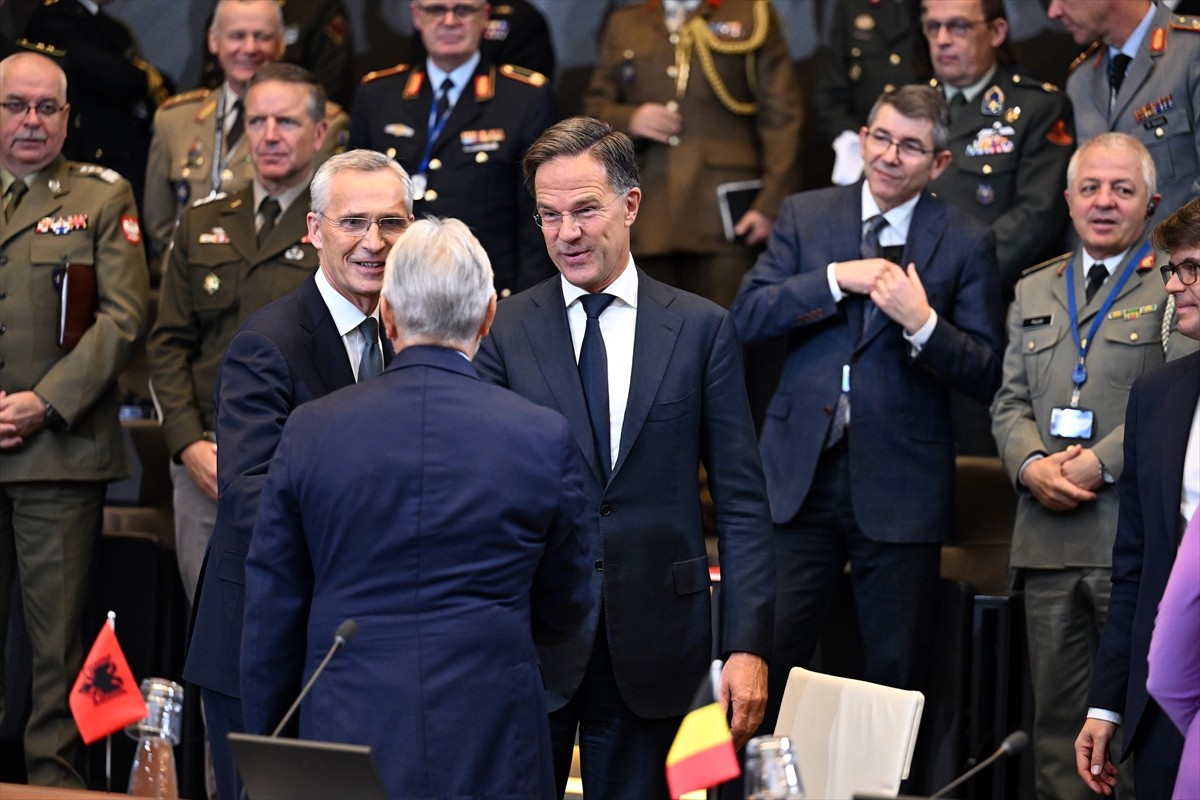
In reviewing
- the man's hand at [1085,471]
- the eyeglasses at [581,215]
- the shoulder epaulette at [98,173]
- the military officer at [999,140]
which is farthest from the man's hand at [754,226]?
the eyeglasses at [581,215]

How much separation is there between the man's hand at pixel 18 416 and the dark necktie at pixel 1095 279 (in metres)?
2.88

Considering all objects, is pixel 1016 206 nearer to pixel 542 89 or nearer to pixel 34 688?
pixel 542 89

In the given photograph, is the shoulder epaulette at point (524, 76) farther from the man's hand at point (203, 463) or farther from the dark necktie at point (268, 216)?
the man's hand at point (203, 463)

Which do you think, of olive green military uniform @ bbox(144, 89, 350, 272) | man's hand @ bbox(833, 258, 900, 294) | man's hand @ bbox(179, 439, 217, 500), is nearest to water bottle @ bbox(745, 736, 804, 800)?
man's hand @ bbox(833, 258, 900, 294)

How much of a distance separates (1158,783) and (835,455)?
1398 mm

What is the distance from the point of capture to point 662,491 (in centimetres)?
291

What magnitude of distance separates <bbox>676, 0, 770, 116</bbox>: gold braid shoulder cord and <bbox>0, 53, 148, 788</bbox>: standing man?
1953 mm

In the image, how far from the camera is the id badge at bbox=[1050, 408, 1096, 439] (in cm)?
399

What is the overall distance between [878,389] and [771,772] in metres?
1.99

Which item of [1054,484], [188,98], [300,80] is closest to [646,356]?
[1054,484]

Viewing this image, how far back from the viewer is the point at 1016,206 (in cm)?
482

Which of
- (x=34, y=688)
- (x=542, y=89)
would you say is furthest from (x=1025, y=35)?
(x=34, y=688)

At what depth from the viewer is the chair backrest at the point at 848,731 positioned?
292 centimetres

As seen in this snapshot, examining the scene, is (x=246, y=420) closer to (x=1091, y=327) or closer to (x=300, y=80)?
(x=300, y=80)
